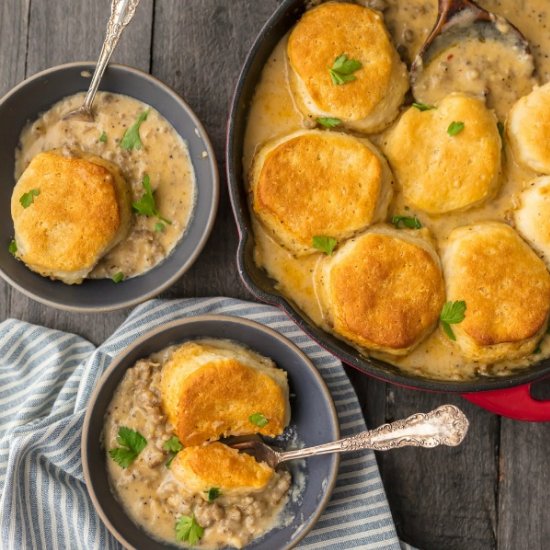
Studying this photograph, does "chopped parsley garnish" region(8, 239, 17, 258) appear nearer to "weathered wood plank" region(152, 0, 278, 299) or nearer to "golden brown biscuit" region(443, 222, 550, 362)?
"weathered wood plank" region(152, 0, 278, 299)

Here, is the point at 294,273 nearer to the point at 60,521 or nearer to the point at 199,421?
the point at 199,421

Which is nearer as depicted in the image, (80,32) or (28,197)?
(28,197)

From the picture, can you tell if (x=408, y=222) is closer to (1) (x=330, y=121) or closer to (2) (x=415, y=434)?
(1) (x=330, y=121)

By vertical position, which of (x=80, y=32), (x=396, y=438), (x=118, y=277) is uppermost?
(x=80, y=32)

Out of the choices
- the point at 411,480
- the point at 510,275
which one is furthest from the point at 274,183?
the point at 411,480

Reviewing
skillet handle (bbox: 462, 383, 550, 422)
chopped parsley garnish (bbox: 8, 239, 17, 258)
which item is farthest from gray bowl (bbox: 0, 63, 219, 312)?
skillet handle (bbox: 462, 383, 550, 422)

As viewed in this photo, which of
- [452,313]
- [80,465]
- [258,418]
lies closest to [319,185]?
[452,313]

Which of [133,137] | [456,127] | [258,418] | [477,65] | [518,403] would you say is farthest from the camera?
[133,137]

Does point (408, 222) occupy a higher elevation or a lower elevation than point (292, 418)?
higher
